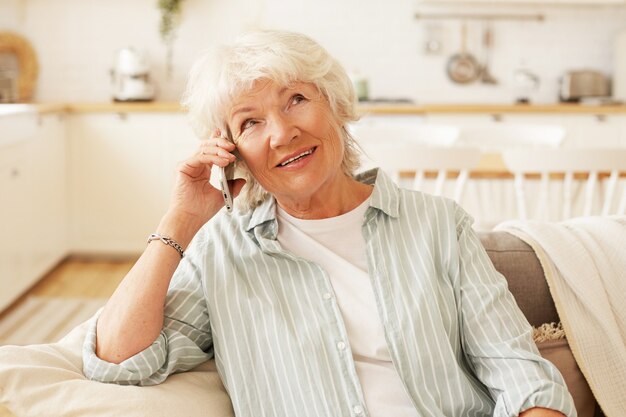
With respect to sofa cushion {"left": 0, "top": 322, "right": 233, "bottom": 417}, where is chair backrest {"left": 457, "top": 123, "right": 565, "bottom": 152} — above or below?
above

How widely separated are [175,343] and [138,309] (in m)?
0.10

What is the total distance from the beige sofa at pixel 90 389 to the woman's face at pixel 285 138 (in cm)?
39

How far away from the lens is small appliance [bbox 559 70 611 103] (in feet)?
16.4

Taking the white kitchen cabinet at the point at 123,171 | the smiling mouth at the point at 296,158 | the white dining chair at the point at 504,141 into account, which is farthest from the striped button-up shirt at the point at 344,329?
the white kitchen cabinet at the point at 123,171

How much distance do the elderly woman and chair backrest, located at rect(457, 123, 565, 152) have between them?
2.18m

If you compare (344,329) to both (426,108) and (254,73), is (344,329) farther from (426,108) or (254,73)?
(426,108)

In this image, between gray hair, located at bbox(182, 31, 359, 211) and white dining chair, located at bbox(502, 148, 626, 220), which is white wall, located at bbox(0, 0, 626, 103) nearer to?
white dining chair, located at bbox(502, 148, 626, 220)

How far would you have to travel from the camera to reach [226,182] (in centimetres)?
153

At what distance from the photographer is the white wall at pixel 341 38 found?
5082 mm

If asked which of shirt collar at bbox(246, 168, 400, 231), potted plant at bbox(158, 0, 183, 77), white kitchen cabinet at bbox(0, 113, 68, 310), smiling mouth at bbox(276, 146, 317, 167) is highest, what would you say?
potted plant at bbox(158, 0, 183, 77)

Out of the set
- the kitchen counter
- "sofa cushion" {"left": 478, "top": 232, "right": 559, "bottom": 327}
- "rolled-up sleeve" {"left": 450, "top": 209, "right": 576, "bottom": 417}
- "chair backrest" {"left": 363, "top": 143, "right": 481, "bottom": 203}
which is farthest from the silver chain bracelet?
the kitchen counter

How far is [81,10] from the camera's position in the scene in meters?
5.07

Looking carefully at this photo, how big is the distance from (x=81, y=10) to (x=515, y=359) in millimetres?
4393

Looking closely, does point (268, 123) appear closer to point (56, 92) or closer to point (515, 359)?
point (515, 359)
